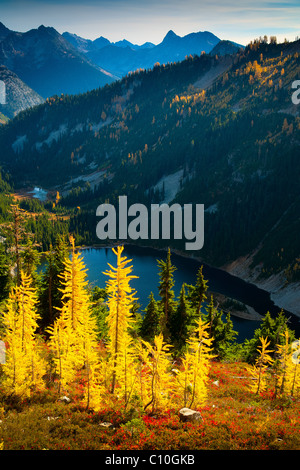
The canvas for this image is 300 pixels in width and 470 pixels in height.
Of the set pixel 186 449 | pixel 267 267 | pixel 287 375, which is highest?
pixel 267 267

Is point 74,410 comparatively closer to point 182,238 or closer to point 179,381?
point 179,381

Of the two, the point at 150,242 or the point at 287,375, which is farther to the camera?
the point at 150,242

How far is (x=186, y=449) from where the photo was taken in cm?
2109

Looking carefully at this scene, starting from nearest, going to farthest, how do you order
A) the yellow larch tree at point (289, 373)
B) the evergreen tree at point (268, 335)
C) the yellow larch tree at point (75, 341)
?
the yellow larch tree at point (75, 341) < the yellow larch tree at point (289, 373) < the evergreen tree at point (268, 335)

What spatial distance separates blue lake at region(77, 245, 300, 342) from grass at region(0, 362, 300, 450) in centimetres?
6521

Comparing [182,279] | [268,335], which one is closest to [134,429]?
[268,335]

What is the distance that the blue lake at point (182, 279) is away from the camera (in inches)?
4171

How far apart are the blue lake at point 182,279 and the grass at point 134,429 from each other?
214 ft

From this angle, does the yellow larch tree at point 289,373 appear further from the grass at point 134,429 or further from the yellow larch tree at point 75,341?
the yellow larch tree at point 75,341

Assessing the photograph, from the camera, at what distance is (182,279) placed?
13550 cm

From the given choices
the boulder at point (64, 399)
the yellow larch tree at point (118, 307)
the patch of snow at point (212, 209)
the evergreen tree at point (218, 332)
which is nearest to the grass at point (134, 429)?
the boulder at point (64, 399)
